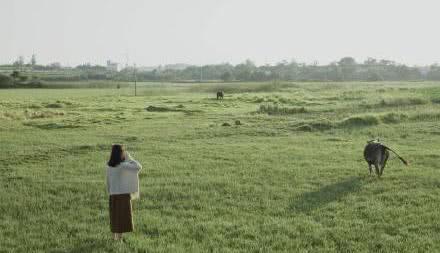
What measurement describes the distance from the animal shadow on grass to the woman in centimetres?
385

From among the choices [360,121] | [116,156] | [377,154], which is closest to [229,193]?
[116,156]

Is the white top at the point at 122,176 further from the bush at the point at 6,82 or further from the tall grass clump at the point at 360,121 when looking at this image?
the bush at the point at 6,82

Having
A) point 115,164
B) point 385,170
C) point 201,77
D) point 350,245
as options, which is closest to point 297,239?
point 350,245

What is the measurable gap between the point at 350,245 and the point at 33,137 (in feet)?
62.8

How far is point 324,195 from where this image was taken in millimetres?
12562

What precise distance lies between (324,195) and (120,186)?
5.47 metres

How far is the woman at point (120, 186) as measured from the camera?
9297mm

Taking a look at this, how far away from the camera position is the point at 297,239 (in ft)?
30.5

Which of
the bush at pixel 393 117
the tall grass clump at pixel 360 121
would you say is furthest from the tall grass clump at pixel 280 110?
the tall grass clump at pixel 360 121

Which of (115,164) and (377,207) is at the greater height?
(115,164)

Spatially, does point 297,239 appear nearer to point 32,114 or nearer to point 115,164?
point 115,164

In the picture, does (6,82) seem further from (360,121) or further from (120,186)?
(120,186)

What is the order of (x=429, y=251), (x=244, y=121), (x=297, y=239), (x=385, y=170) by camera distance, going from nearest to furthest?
(x=429, y=251) < (x=297, y=239) < (x=385, y=170) < (x=244, y=121)

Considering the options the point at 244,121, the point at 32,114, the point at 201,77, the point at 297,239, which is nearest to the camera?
the point at 297,239
